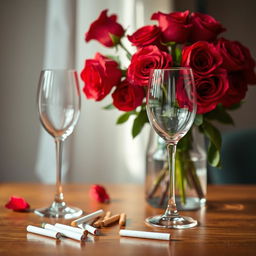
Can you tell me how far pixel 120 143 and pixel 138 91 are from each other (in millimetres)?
1180

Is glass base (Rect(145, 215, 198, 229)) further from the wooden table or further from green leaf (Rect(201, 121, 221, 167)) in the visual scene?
green leaf (Rect(201, 121, 221, 167))

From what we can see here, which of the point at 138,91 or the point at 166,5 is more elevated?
the point at 166,5

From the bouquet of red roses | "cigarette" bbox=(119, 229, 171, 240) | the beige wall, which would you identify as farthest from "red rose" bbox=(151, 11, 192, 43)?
the beige wall

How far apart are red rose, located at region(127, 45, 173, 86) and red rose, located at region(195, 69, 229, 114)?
0.25ft

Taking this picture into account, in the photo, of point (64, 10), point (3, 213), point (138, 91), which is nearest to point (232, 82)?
point (138, 91)

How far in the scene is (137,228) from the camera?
1016 millimetres

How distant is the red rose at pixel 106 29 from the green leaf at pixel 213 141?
0.96 ft

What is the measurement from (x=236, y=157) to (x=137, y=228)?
3.25ft

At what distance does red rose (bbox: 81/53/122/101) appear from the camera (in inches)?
45.5

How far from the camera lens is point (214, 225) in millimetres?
1048

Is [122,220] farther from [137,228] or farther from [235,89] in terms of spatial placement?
[235,89]

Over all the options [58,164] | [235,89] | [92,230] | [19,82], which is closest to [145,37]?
[235,89]

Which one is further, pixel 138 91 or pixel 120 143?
pixel 120 143

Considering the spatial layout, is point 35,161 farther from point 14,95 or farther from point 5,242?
point 5,242
